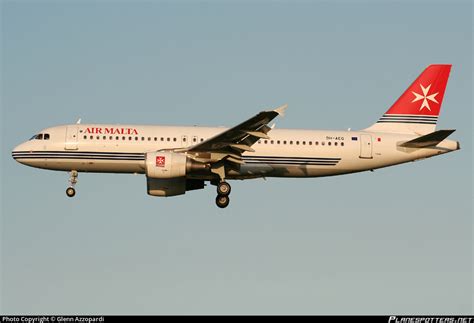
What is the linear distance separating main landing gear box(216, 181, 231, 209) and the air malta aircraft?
0.15ft

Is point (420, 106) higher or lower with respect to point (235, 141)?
higher

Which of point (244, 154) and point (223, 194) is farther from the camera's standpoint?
point (244, 154)

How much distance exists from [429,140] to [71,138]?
18.2 meters

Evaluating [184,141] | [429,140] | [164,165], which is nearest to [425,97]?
[429,140]

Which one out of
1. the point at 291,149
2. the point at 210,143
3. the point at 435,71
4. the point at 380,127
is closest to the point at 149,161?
the point at 210,143

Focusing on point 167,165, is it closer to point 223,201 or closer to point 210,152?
point 210,152

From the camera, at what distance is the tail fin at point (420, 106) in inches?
2088

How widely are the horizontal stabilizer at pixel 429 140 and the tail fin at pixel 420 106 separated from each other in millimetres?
1865

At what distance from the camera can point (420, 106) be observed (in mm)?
53438

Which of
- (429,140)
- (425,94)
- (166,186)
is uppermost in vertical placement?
(425,94)

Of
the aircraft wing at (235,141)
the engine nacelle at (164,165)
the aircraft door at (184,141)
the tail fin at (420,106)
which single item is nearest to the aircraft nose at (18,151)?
the engine nacelle at (164,165)

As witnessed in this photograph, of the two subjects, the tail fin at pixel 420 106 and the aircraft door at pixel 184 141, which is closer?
the aircraft door at pixel 184 141

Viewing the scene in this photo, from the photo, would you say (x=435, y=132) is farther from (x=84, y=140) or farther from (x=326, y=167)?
(x=84, y=140)

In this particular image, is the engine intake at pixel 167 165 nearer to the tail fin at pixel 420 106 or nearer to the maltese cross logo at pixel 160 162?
the maltese cross logo at pixel 160 162
